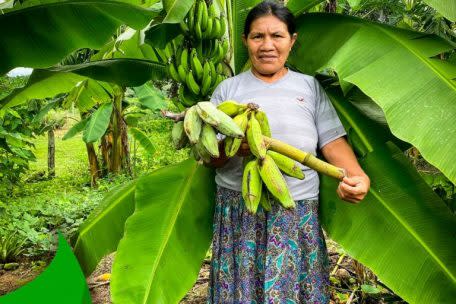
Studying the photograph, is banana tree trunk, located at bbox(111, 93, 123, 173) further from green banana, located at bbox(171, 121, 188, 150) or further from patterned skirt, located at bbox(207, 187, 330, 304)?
green banana, located at bbox(171, 121, 188, 150)

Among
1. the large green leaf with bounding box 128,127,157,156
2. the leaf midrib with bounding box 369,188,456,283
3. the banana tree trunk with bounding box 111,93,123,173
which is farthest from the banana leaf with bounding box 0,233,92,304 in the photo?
the banana tree trunk with bounding box 111,93,123,173

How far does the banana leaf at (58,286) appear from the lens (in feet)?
5.30

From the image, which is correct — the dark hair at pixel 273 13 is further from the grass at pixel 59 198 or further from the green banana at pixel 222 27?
the grass at pixel 59 198

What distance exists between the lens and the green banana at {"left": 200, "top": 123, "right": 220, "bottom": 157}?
1.17 metres

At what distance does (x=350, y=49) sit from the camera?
171cm

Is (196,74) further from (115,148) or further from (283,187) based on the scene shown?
(115,148)

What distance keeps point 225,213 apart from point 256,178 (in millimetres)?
411

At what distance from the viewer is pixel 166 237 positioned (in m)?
1.84

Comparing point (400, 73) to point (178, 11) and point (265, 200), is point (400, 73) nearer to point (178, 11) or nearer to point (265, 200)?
point (265, 200)

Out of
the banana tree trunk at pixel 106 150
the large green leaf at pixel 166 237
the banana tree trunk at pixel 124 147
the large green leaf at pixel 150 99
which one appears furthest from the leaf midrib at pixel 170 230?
the banana tree trunk at pixel 106 150

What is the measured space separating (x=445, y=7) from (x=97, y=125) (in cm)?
363

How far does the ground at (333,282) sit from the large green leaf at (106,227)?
0.89 m

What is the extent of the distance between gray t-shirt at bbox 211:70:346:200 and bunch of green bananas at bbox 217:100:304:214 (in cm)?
24

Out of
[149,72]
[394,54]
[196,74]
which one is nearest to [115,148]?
[149,72]
